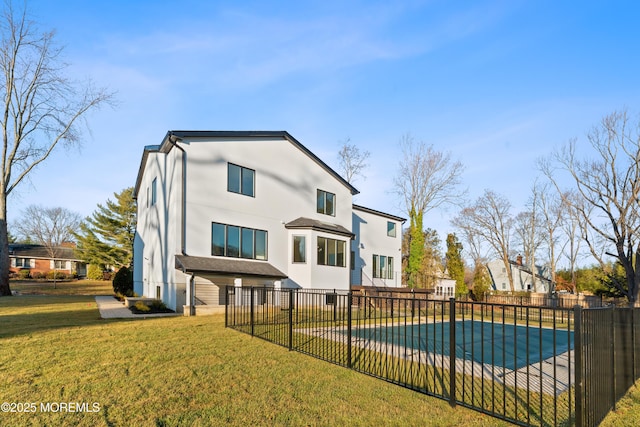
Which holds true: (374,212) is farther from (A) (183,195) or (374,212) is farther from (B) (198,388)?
(B) (198,388)

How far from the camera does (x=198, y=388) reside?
187 inches

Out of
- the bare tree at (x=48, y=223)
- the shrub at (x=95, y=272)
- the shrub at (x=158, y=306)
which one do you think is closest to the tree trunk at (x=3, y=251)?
the shrub at (x=158, y=306)

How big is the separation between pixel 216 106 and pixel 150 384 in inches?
586

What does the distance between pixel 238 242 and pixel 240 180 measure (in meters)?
2.91

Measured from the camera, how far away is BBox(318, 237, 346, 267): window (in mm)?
19281

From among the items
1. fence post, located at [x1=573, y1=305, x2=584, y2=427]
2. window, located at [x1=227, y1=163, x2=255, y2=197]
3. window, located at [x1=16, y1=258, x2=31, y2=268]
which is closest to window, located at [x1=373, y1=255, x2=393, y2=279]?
window, located at [x1=227, y1=163, x2=255, y2=197]

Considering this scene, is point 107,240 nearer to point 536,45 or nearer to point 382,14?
point 382,14

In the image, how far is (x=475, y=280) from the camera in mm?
27125

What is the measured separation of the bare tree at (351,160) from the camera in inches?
1417

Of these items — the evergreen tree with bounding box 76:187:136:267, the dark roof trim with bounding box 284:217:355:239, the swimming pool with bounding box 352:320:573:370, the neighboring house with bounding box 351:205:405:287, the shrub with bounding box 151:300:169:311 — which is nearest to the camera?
the swimming pool with bounding box 352:320:573:370

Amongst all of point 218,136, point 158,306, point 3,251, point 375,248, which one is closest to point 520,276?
point 375,248

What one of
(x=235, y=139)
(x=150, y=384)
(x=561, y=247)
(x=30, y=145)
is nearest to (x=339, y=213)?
(x=235, y=139)

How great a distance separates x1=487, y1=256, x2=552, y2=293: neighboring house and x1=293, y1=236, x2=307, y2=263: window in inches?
1438

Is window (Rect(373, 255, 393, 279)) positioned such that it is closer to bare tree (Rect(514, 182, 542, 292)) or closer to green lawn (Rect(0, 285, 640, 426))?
bare tree (Rect(514, 182, 542, 292))
